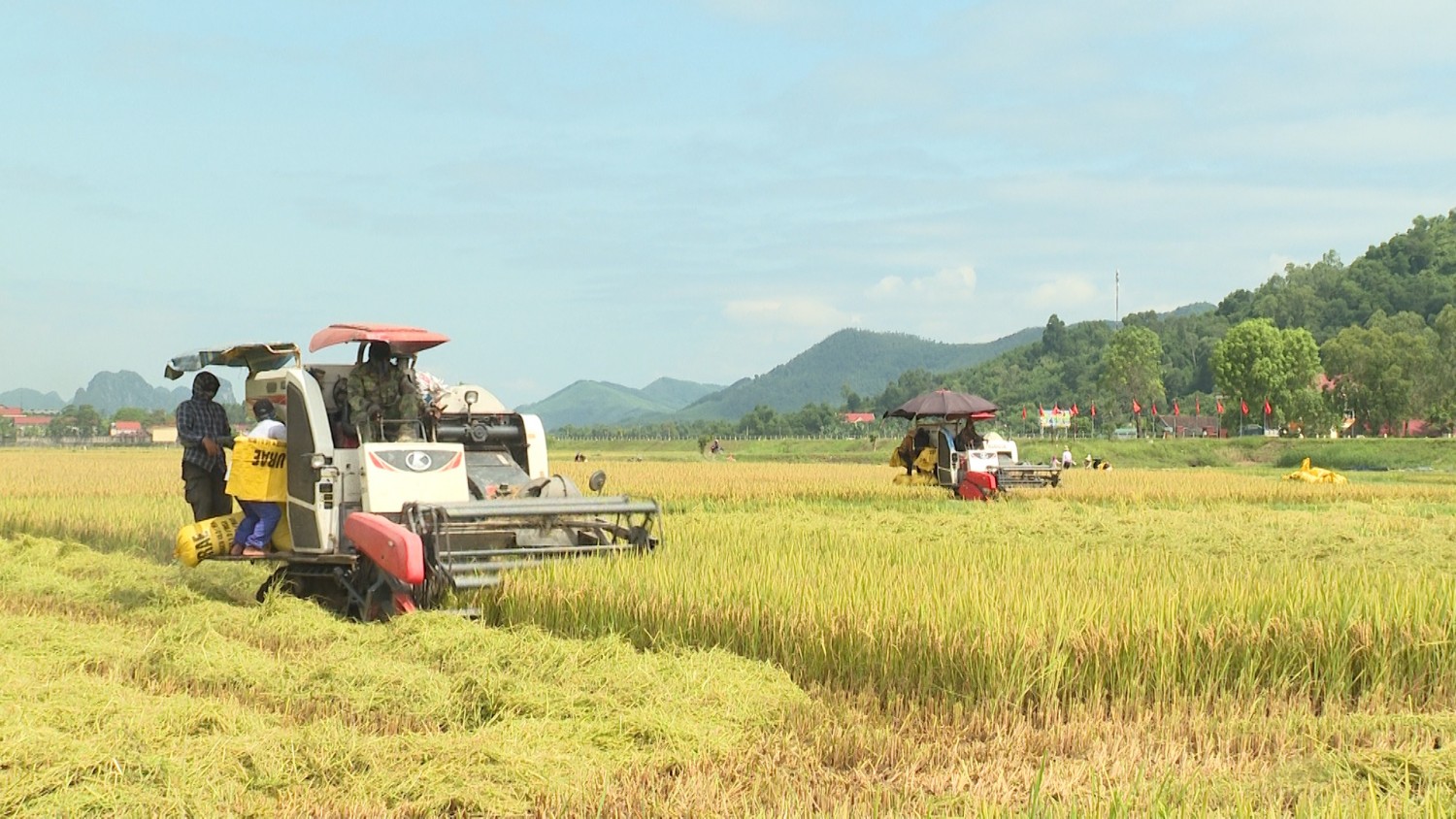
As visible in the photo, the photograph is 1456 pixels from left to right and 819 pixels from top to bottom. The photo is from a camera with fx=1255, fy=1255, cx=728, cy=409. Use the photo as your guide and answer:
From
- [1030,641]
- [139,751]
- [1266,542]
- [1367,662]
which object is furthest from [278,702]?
[1266,542]

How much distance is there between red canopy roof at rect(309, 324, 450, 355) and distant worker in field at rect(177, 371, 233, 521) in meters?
1.75

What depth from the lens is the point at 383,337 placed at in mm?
9242

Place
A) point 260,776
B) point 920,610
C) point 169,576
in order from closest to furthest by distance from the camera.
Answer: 1. point 260,776
2. point 920,610
3. point 169,576

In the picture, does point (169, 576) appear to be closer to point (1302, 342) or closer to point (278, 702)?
point (278, 702)

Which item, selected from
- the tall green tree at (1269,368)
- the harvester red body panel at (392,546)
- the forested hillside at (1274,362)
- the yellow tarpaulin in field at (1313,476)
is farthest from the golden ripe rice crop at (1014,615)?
the forested hillside at (1274,362)

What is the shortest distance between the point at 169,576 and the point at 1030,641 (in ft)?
26.5

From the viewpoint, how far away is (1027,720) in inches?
216

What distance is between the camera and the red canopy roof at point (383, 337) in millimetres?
9273

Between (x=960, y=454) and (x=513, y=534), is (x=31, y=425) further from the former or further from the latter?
(x=513, y=534)

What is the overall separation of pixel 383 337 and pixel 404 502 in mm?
1294

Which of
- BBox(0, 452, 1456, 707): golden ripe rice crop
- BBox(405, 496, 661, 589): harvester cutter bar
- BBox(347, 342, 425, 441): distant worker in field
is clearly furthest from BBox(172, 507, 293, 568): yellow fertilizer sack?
BBox(0, 452, 1456, 707): golden ripe rice crop

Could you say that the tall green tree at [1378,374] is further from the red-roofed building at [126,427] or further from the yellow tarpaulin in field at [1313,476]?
the red-roofed building at [126,427]

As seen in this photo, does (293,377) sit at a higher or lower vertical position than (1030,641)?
higher

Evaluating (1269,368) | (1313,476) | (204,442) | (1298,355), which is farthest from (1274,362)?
(204,442)
